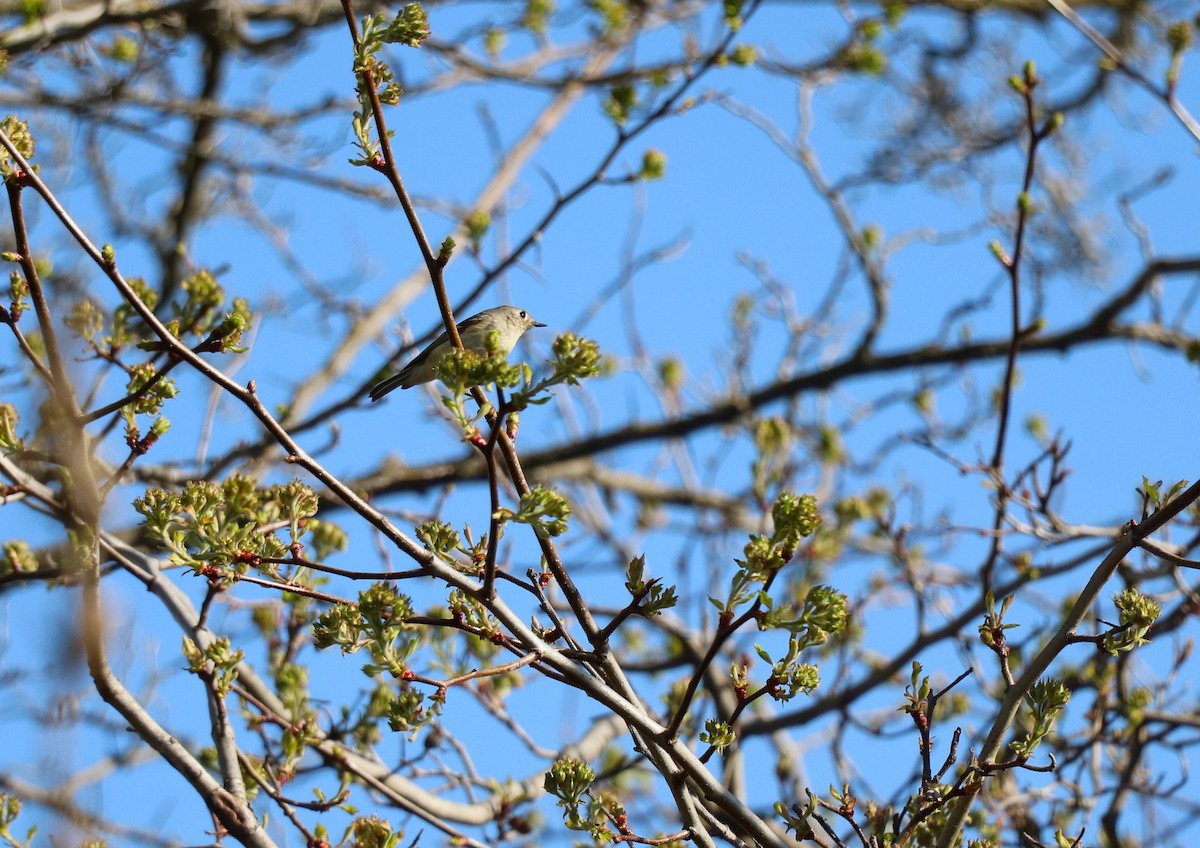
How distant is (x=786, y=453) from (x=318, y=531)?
385cm

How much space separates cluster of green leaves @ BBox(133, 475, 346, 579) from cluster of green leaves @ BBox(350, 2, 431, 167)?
0.70 m

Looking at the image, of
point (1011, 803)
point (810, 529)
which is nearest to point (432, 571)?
point (810, 529)

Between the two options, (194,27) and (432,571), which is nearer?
(432,571)

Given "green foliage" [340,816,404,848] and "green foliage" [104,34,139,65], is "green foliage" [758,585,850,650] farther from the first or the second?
"green foliage" [104,34,139,65]

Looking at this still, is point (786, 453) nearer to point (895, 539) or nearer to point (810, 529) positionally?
point (895, 539)

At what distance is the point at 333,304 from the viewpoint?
784cm

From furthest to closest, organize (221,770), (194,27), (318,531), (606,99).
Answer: (194,27) < (606,99) < (318,531) < (221,770)

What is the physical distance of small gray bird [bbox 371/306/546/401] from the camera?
4.80 m

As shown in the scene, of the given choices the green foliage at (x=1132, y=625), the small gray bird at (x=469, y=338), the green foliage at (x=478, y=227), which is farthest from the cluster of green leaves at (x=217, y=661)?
the green foliage at (x=478, y=227)

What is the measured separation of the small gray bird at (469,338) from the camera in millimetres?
4802

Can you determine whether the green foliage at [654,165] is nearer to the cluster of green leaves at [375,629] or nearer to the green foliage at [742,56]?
the green foliage at [742,56]

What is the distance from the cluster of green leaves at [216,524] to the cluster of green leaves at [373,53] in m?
0.70

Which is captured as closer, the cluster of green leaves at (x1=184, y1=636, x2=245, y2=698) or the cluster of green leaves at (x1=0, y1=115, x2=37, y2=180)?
the cluster of green leaves at (x1=0, y1=115, x2=37, y2=180)

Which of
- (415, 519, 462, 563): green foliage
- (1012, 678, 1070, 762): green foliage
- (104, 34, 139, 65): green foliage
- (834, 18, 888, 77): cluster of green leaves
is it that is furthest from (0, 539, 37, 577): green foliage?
(834, 18, 888, 77): cluster of green leaves
